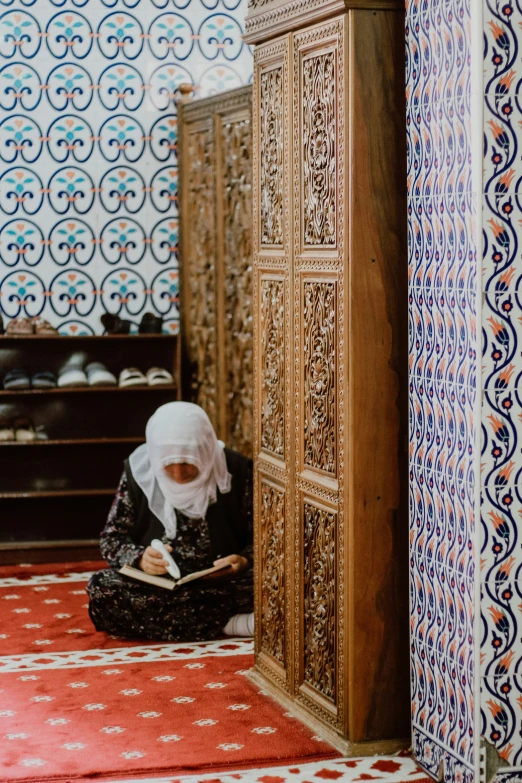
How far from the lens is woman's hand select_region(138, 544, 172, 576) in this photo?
5062 mm

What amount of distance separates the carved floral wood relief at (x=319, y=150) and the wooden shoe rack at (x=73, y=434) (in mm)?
2947

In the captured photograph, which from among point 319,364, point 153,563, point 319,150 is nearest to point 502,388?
point 319,364

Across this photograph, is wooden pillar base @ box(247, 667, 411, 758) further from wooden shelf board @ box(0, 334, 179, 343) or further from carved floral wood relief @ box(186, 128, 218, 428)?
wooden shelf board @ box(0, 334, 179, 343)

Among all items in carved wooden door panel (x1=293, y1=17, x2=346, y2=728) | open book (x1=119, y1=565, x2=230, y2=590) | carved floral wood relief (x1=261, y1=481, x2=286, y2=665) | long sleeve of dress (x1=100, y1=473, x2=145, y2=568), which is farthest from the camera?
long sleeve of dress (x1=100, y1=473, x2=145, y2=568)

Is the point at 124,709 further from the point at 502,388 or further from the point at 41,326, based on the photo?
the point at 41,326

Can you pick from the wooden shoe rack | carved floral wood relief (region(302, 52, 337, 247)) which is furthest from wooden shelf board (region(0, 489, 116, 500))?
carved floral wood relief (region(302, 52, 337, 247))

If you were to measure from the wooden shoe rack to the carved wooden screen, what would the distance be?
0.66ft

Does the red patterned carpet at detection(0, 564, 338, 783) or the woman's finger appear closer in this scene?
the red patterned carpet at detection(0, 564, 338, 783)

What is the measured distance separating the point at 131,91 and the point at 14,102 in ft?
2.13

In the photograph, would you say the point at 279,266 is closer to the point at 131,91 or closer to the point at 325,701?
the point at 325,701

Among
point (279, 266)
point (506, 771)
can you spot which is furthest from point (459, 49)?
point (506, 771)

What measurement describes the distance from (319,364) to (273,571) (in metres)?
0.87

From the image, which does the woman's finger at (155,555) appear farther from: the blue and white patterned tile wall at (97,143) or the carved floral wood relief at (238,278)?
the blue and white patterned tile wall at (97,143)

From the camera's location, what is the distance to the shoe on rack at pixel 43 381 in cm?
667
